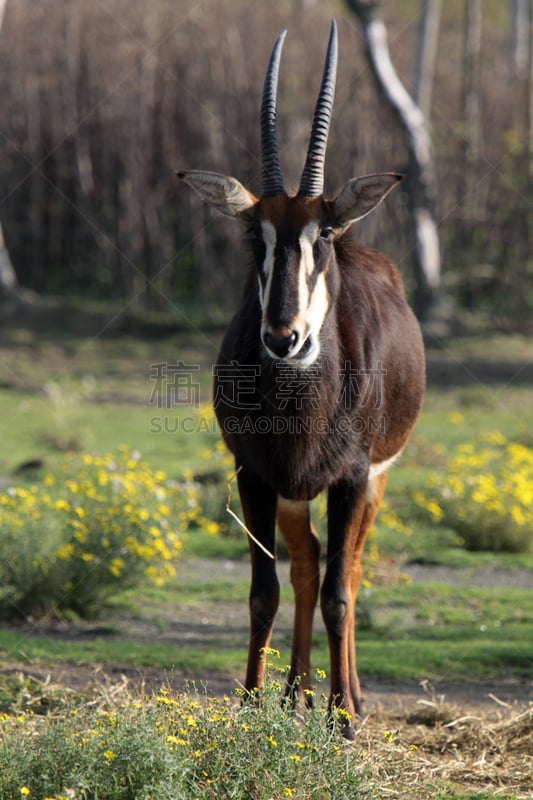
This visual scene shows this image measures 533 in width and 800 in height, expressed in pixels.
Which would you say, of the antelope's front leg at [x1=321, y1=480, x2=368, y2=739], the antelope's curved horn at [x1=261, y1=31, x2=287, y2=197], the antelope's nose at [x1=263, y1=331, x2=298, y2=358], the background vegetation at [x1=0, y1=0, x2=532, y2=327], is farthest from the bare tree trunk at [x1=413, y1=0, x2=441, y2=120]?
the antelope's nose at [x1=263, y1=331, x2=298, y2=358]

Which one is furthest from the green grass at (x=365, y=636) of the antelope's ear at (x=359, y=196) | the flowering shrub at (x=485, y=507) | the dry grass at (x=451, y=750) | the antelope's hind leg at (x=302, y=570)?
the antelope's ear at (x=359, y=196)

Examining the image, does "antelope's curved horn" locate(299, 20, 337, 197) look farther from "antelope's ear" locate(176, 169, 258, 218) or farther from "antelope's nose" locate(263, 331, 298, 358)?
"antelope's nose" locate(263, 331, 298, 358)

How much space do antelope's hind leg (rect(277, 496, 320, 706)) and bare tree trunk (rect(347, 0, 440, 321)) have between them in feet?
35.0

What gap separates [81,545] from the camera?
23.4ft

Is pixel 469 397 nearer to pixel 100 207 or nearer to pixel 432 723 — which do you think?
pixel 100 207

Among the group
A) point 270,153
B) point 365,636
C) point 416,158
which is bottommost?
point 365,636

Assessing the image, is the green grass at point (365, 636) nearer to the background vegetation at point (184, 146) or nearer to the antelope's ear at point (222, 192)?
the antelope's ear at point (222, 192)

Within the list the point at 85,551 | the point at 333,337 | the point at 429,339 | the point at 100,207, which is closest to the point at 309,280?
the point at 333,337

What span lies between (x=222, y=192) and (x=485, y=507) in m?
4.69

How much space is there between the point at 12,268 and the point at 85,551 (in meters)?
11.8

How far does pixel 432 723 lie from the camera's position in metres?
5.29

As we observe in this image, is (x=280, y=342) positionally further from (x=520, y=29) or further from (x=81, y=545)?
(x=520, y=29)

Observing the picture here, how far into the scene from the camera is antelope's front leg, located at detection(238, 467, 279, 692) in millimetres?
5316

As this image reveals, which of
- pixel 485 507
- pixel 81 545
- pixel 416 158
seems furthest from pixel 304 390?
pixel 416 158
